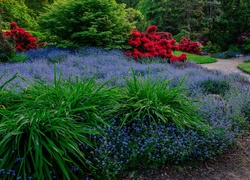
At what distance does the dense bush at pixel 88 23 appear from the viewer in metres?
8.65

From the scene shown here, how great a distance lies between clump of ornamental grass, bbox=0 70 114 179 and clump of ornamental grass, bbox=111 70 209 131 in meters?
0.40

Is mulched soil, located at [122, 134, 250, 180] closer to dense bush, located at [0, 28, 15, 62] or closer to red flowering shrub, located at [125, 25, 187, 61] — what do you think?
red flowering shrub, located at [125, 25, 187, 61]

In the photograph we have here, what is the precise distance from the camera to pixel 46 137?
7.77 feet

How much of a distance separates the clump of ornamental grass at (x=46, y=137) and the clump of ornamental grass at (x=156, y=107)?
402 millimetres

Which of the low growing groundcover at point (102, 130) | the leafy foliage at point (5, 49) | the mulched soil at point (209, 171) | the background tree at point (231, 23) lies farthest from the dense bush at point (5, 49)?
the background tree at point (231, 23)

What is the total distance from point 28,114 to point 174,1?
22.4 metres

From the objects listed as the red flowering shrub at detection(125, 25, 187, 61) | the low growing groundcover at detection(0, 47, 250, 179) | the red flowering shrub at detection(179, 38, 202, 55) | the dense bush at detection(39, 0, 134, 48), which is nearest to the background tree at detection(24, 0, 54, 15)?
the red flowering shrub at detection(179, 38, 202, 55)

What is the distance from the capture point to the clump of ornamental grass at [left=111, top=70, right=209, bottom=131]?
3.14m

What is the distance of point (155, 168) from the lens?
2.84m

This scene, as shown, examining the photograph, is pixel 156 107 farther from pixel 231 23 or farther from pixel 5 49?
pixel 231 23

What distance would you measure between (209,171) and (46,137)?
70.5 inches

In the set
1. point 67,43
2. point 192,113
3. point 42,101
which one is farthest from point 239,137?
point 67,43

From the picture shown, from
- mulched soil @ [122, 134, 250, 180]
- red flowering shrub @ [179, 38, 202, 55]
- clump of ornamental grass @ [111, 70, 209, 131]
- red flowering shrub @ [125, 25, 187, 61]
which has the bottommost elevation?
red flowering shrub @ [179, 38, 202, 55]

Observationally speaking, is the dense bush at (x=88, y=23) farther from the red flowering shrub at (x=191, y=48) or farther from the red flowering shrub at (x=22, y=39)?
the red flowering shrub at (x=191, y=48)
